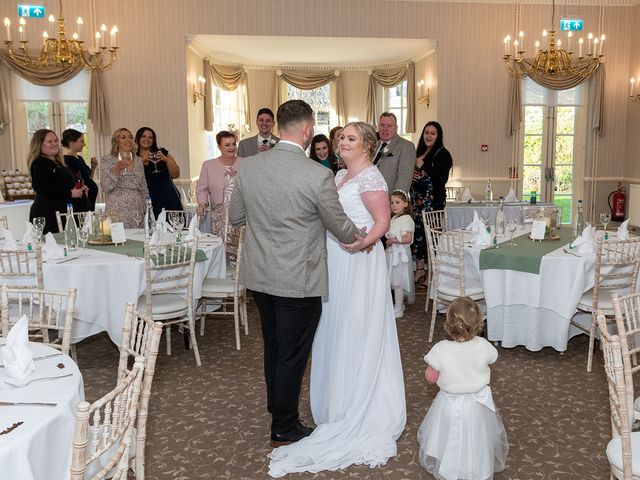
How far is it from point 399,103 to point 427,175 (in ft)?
22.1

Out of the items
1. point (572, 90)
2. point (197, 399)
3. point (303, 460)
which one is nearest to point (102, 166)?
point (197, 399)

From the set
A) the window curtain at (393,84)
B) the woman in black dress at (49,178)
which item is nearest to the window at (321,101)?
the window curtain at (393,84)

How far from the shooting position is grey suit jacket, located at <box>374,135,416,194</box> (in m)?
6.16

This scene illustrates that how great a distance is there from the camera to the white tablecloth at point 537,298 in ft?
15.5

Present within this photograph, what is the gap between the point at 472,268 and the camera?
5.22 meters

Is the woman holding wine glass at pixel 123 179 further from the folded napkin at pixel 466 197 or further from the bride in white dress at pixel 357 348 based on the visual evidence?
the folded napkin at pixel 466 197

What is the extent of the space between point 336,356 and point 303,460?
1.78 feet

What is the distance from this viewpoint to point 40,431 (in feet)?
6.28

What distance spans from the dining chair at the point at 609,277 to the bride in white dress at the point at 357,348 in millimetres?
1855

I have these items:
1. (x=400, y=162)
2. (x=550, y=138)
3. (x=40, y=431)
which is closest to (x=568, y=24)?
(x=550, y=138)

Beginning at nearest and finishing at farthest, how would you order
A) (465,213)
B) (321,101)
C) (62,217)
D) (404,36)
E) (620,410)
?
(620,410)
(62,217)
(465,213)
(404,36)
(321,101)

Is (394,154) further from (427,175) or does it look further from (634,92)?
(634,92)

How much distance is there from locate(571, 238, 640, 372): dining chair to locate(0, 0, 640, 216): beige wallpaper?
5976mm

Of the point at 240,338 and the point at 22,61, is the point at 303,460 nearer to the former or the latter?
the point at 240,338
